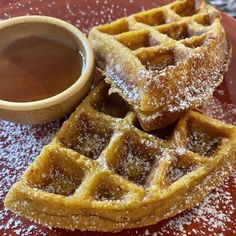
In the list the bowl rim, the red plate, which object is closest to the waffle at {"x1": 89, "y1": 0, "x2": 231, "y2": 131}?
the bowl rim

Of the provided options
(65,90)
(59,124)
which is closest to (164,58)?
(65,90)

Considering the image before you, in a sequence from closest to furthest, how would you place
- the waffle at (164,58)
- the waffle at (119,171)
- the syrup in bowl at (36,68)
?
the waffle at (119,171), the waffle at (164,58), the syrup in bowl at (36,68)

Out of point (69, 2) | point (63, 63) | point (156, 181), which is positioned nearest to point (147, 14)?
point (63, 63)

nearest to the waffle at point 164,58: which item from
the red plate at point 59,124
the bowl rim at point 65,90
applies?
the bowl rim at point 65,90

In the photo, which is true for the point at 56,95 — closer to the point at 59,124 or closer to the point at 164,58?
the point at 59,124

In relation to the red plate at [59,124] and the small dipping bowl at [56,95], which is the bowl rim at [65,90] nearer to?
the small dipping bowl at [56,95]
